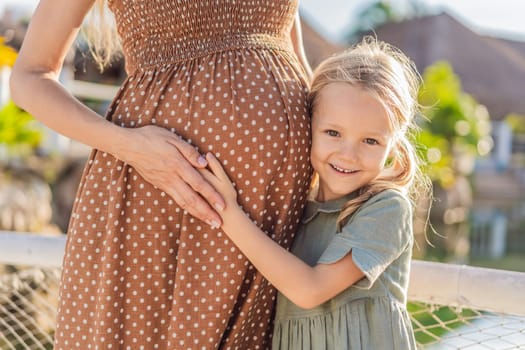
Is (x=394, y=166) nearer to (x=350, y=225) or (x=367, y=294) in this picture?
(x=350, y=225)

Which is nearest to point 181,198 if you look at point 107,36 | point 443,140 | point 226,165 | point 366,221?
point 226,165

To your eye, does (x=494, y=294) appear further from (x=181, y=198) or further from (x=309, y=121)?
(x=181, y=198)

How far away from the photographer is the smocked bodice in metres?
1.54

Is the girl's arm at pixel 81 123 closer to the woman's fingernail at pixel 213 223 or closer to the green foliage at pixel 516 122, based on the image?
the woman's fingernail at pixel 213 223

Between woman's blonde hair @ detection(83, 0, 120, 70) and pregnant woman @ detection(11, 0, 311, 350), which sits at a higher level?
woman's blonde hair @ detection(83, 0, 120, 70)

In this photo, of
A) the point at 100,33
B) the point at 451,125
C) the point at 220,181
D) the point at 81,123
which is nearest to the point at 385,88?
the point at 220,181

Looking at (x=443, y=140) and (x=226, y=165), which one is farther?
(x=443, y=140)

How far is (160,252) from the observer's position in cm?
150

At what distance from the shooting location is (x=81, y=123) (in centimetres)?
149

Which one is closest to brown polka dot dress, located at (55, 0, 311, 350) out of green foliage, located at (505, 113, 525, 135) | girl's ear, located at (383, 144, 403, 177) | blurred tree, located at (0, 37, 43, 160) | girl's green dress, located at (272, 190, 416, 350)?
girl's green dress, located at (272, 190, 416, 350)

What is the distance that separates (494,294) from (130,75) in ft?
3.89

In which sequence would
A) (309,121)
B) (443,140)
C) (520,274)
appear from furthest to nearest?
(443,140) → (520,274) → (309,121)

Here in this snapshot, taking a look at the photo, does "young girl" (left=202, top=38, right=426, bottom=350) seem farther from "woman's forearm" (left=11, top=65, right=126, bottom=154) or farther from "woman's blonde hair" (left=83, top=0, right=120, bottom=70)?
"woman's blonde hair" (left=83, top=0, right=120, bottom=70)

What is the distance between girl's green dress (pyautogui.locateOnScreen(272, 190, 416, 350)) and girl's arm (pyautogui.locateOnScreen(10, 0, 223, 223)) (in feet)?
1.01
